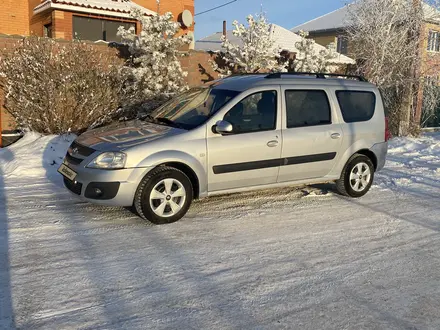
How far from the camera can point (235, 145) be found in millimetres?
5551

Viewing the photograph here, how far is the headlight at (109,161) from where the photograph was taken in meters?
4.97

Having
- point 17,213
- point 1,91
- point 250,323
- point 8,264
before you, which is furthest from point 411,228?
point 1,91

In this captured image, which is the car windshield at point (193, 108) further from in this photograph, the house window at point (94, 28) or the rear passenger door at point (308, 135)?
the house window at point (94, 28)

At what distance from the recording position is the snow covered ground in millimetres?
3287

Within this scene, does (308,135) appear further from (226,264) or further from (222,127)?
(226,264)

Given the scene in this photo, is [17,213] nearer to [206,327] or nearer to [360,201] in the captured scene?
Answer: [206,327]

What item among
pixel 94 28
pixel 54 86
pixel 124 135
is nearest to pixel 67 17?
pixel 94 28

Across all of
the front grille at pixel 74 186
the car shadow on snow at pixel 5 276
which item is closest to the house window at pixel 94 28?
the car shadow on snow at pixel 5 276

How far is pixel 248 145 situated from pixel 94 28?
11946 mm

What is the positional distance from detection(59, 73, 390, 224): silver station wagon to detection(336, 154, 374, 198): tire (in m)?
0.02

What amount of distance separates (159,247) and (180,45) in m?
7.44

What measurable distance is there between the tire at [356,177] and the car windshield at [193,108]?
2233mm

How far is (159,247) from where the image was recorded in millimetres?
4559

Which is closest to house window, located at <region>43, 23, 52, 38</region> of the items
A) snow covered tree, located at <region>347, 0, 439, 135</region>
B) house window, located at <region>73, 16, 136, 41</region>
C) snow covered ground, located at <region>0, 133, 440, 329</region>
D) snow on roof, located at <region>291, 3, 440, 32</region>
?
house window, located at <region>73, 16, 136, 41</region>
